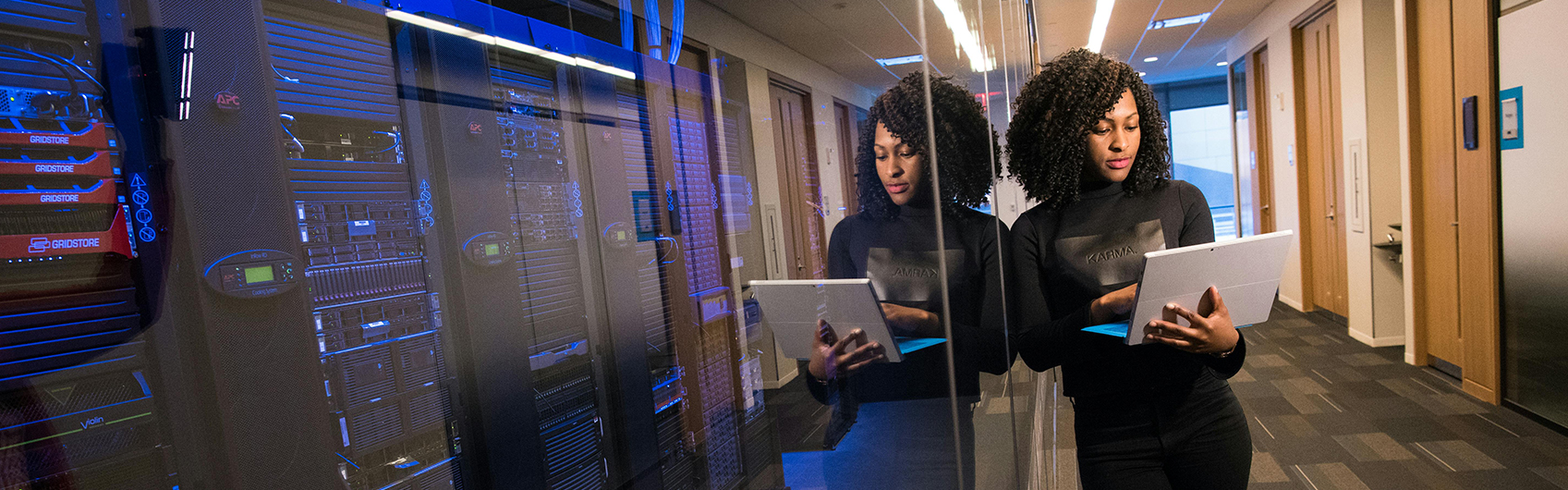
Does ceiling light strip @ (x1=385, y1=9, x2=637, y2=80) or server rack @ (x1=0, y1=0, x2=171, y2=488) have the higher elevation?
ceiling light strip @ (x1=385, y1=9, x2=637, y2=80)

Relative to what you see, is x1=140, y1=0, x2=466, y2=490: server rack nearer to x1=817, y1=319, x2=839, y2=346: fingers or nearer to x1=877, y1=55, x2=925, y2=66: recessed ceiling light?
x1=817, y1=319, x2=839, y2=346: fingers

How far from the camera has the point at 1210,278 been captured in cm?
103

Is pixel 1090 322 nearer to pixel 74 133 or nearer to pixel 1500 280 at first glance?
pixel 74 133

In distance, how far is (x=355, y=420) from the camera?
1.59 ft

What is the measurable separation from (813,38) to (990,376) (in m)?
0.59

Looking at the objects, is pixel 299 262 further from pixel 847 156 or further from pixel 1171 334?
pixel 1171 334

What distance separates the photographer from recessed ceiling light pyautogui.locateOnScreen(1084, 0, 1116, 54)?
4703 mm

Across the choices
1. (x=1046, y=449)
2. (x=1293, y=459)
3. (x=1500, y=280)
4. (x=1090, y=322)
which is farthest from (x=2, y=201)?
(x=1500, y=280)

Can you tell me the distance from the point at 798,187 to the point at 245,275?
29 centimetres

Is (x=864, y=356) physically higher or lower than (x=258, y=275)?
lower

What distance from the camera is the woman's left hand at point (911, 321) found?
542 mm

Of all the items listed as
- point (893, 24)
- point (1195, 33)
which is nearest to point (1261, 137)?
point (1195, 33)

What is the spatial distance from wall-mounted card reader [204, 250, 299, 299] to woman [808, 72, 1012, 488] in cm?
30

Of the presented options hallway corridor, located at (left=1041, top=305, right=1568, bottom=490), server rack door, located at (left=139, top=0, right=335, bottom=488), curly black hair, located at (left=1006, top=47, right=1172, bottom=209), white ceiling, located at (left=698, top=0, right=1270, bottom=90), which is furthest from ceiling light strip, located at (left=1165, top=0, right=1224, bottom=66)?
server rack door, located at (left=139, top=0, right=335, bottom=488)
